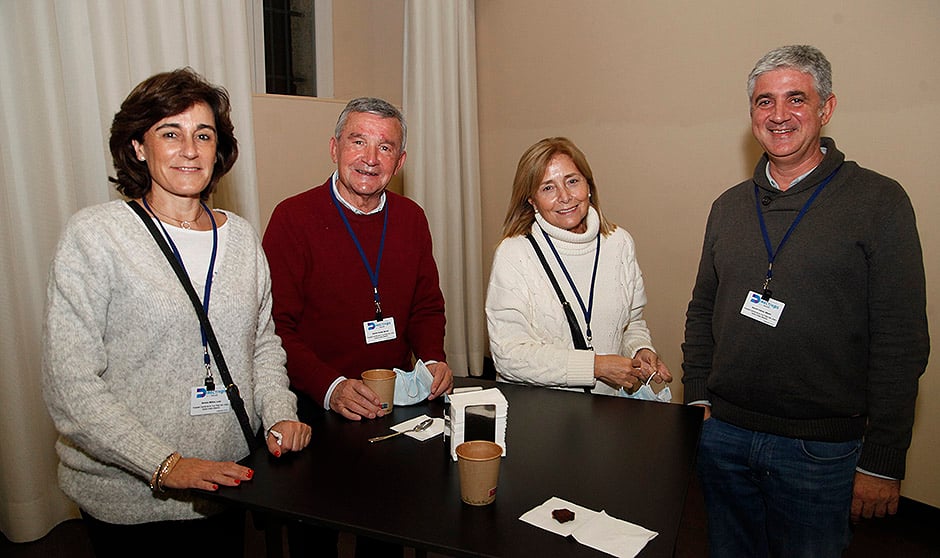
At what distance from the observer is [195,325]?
59.1 inches

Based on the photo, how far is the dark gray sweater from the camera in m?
1.66

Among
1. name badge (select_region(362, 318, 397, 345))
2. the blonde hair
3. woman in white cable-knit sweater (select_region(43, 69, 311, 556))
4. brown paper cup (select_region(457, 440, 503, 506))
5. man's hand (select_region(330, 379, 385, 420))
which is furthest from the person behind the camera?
the blonde hair

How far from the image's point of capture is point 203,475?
138cm

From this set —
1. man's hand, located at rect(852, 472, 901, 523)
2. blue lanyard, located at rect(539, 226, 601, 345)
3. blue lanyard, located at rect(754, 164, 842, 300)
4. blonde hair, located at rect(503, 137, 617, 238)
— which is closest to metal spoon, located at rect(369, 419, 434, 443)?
blue lanyard, located at rect(539, 226, 601, 345)

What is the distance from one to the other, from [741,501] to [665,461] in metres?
0.57

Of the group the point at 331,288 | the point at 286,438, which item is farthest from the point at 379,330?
the point at 286,438

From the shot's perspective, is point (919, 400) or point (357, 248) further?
point (919, 400)

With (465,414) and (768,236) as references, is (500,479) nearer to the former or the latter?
(465,414)

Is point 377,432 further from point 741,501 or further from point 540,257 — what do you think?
point 741,501

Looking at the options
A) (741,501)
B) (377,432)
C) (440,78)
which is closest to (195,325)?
(377,432)

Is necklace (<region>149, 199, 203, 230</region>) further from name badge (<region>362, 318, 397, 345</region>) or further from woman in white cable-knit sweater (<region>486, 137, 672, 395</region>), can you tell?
woman in white cable-knit sweater (<region>486, 137, 672, 395</region>)

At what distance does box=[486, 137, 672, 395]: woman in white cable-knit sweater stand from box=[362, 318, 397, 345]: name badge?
311mm

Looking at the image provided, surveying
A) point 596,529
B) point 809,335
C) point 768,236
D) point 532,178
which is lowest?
point 596,529

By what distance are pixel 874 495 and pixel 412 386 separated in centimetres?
124
